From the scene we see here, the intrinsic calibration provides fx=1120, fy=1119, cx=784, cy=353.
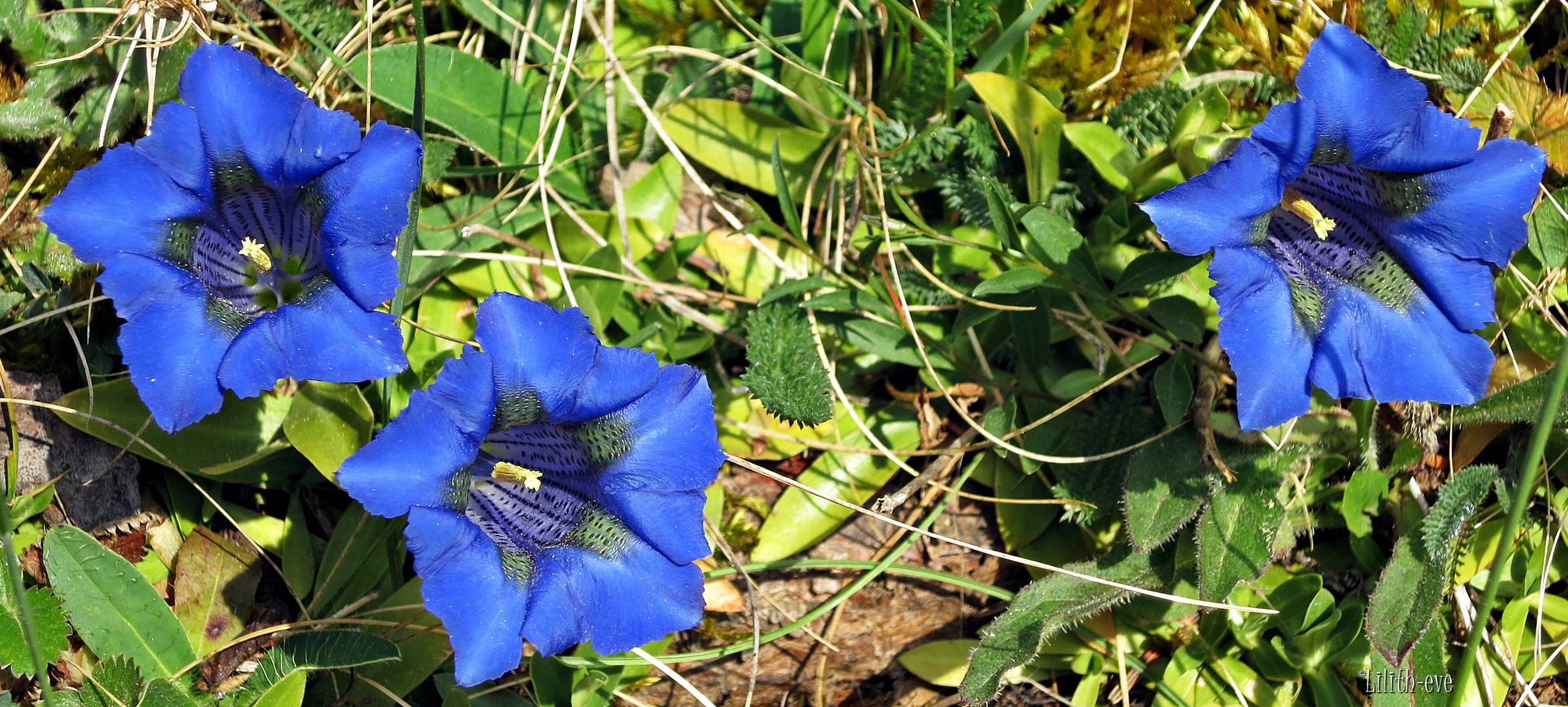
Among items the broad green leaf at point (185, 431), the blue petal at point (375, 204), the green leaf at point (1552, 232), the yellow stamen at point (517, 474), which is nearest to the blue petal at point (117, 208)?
the blue petal at point (375, 204)

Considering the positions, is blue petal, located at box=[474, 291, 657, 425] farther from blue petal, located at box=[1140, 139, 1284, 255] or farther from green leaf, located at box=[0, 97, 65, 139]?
green leaf, located at box=[0, 97, 65, 139]

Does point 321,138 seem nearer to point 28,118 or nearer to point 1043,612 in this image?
point 28,118

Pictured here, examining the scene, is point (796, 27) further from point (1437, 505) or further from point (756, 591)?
point (1437, 505)

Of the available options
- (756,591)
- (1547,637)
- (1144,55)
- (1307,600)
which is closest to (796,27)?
(1144,55)

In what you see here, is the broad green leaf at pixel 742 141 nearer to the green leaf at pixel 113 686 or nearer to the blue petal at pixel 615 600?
the blue petal at pixel 615 600

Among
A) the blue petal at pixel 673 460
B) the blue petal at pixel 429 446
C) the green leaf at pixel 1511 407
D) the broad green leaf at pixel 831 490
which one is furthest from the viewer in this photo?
the broad green leaf at pixel 831 490
